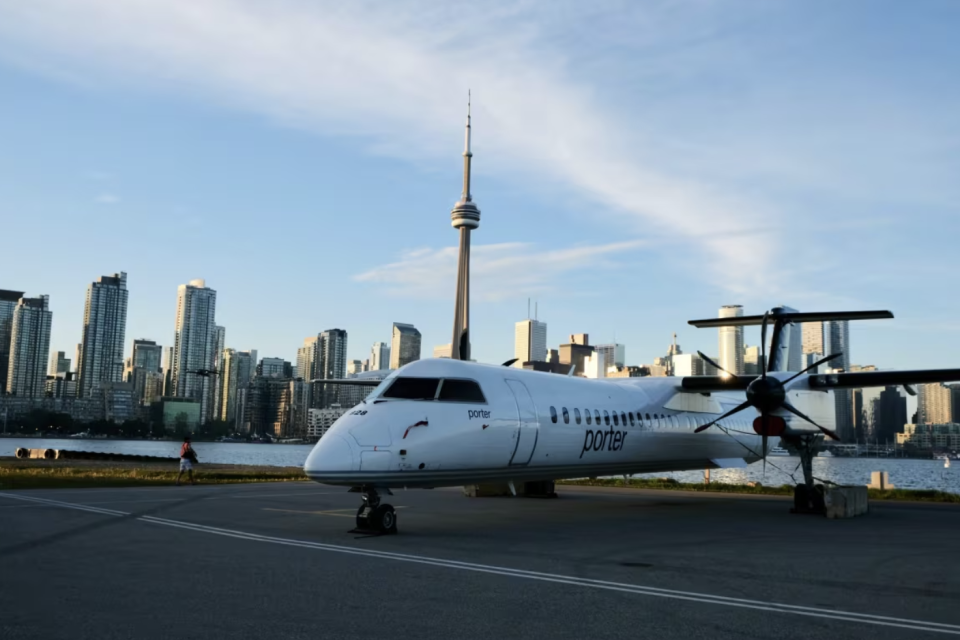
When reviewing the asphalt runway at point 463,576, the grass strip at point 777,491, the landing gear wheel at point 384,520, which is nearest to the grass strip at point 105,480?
the asphalt runway at point 463,576

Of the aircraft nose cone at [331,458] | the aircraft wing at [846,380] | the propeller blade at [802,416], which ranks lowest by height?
the aircraft nose cone at [331,458]

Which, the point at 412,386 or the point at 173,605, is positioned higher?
the point at 412,386

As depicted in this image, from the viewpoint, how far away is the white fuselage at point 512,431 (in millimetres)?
12312

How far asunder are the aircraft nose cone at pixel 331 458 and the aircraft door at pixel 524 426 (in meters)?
3.89

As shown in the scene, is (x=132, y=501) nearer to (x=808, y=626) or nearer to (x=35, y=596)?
(x=35, y=596)

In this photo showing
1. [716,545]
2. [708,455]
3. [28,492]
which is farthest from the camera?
[708,455]

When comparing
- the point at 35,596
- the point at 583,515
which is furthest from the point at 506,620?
the point at 583,515

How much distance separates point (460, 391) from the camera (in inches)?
551

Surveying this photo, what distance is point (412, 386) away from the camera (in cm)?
1358

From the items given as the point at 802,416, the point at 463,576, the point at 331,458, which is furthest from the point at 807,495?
the point at 463,576

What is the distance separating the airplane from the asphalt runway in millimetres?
1121

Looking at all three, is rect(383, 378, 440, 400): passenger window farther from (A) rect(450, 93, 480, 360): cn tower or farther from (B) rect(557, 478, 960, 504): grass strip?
A: (A) rect(450, 93, 480, 360): cn tower

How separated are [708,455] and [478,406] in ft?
37.1

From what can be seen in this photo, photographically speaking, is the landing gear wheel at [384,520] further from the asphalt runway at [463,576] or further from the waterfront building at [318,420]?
the waterfront building at [318,420]
